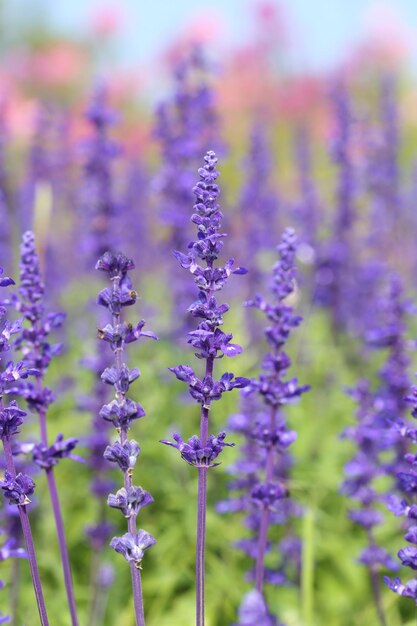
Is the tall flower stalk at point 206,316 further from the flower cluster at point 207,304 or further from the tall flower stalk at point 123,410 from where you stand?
the tall flower stalk at point 123,410

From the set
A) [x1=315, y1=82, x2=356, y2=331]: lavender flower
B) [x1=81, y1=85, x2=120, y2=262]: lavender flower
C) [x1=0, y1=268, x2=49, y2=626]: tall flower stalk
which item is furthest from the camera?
[x1=315, y1=82, x2=356, y2=331]: lavender flower

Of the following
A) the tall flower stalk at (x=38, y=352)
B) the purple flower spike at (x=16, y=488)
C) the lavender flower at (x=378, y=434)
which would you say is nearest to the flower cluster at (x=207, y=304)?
the purple flower spike at (x=16, y=488)

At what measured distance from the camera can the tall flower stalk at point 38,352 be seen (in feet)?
10.7

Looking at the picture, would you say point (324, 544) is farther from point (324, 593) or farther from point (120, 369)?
point (120, 369)

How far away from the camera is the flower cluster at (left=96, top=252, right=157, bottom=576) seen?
8.83 feet

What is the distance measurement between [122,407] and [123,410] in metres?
0.01

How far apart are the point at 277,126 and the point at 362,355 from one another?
1719cm

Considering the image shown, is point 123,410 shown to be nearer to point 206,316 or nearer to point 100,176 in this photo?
point 206,316

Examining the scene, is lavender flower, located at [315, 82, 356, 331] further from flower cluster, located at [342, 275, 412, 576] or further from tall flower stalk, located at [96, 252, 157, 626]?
tall flower stalk, located at [96, 252, 157, 626]

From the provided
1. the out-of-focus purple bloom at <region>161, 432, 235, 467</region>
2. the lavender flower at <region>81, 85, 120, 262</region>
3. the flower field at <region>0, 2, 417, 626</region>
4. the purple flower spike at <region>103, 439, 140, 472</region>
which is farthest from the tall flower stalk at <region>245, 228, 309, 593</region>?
the lavender flower at <region>81, 85, 120, 262</region>

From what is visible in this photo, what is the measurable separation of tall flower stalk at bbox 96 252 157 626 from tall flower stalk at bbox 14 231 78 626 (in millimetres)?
577

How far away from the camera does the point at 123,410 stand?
106 inches

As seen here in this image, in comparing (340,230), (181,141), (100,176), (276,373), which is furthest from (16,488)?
(340,230)

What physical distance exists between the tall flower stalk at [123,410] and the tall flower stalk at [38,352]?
58cm
